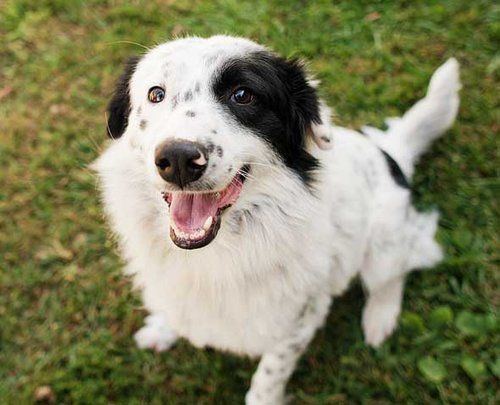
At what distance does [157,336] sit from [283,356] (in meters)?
1.03

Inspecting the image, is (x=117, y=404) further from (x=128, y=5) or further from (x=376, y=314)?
(x=128, y=5)

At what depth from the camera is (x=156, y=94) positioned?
2.16 metres

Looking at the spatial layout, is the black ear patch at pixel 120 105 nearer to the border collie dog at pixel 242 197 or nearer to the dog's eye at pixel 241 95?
the border collie dog at pixel 242 197

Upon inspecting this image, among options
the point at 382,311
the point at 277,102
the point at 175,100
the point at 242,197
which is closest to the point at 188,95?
the point at 175,100

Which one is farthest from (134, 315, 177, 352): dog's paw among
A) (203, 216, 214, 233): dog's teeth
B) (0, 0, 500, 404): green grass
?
(203, 216, 214, 233): dog's teeth

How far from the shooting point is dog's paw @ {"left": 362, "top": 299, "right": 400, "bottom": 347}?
3240 millimetres

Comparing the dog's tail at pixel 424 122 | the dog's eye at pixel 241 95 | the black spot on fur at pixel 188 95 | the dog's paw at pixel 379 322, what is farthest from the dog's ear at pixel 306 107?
the dog's paw at pixel 379 322

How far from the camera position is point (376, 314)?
3.27m

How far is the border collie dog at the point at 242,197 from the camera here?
2.01 meters

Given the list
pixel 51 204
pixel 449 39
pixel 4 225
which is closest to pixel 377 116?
pixel 449 39

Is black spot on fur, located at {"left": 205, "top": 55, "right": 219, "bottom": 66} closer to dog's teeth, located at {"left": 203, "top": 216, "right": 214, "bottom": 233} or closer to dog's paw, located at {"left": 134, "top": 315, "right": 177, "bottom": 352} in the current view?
dog's teeth, located at {"left": 203, "top": 216, "right": 214, "bottom": 233}

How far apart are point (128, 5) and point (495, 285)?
3938mm

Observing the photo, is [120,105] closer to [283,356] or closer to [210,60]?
[210,60]

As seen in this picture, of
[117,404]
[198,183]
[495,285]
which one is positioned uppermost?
[198,183]
